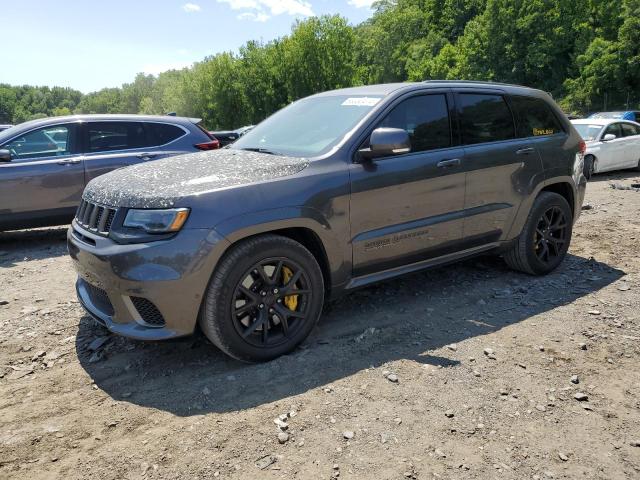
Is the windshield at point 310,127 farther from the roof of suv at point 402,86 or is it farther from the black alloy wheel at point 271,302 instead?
the black alloy wheel at point 271,302

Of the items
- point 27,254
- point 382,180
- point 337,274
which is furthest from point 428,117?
point 27,254

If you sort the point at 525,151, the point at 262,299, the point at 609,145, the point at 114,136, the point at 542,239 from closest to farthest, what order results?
1. the point at 262,299
2. the point at 525,151
3. the point at 542,239
4. the point at 114,136
5. the point at 609,145

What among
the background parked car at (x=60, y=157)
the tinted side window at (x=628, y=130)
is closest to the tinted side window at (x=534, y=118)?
the background parked car at (x=60, y=157)

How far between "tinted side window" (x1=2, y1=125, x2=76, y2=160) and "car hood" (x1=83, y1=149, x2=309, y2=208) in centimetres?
374

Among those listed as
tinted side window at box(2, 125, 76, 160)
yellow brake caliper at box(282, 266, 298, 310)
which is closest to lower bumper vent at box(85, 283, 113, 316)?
yellow brake caliper at box(282, 266, 298, 310)

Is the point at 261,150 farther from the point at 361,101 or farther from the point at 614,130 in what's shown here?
the point at 614,130

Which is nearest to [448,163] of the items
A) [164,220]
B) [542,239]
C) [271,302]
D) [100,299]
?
[542,239]

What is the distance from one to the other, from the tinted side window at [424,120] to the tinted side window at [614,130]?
34.2 feet

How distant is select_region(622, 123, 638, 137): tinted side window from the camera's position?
13.3 metres

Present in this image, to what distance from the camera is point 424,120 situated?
4.34 metres

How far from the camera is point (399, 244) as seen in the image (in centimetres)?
413

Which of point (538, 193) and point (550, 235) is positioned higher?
point (538, 193)

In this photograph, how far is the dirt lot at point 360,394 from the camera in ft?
8.60

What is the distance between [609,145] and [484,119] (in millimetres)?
9905
